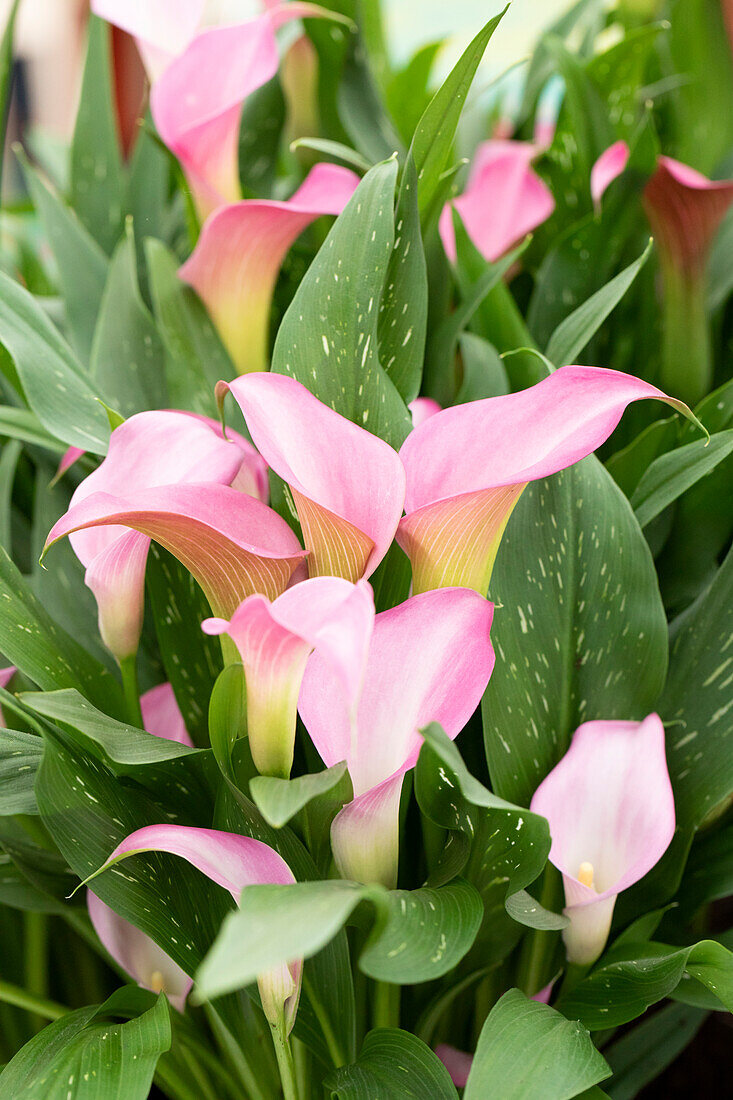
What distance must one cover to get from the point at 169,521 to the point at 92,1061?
0.53 feet

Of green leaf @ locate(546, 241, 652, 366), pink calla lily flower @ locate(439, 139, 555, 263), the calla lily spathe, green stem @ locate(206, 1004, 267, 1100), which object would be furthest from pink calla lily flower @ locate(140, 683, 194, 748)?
pink calla lily flower @ locate(439, 139, 555, 263)

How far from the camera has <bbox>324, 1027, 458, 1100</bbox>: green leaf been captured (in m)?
0.26

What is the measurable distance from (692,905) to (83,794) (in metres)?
0.23

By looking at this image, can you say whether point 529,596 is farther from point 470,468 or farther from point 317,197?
point 317,197

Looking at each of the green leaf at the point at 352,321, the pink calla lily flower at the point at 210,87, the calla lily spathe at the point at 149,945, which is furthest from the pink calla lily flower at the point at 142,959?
the pink calla lily flower at the point at 210,87

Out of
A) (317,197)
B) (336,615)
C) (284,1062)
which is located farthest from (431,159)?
(284,1062)

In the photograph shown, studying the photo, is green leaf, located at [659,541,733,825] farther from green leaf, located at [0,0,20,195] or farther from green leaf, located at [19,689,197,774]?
green leaf, located at [0,0,20,195]

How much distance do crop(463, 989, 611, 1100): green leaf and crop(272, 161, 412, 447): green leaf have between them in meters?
0.18

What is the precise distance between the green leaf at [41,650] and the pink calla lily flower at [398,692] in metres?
0.09

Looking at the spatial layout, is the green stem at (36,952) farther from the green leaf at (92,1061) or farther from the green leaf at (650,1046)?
the green leaf at (650,1046)

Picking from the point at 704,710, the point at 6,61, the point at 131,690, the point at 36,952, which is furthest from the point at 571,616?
the point at 6,61

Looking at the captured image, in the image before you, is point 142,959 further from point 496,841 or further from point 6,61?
point 6,61

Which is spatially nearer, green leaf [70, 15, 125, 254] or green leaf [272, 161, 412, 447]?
green leaf [272, 161, 412, 447]

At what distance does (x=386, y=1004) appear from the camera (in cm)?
32
